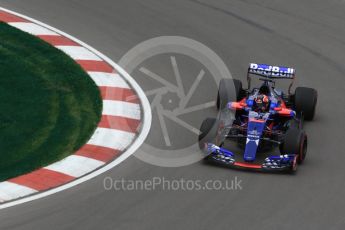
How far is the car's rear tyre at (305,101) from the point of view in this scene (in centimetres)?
1480

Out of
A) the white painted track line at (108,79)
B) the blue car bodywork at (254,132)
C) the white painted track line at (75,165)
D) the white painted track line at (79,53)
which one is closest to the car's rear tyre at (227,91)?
the blue car bodywork at (254,132)

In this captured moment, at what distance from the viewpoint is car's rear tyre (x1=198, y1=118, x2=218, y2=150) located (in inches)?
531

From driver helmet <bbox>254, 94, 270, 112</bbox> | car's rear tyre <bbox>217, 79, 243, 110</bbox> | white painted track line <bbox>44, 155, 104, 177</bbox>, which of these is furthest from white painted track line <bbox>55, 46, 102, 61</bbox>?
white painted track line <bbox>44, 155, 104, 177</bbox>

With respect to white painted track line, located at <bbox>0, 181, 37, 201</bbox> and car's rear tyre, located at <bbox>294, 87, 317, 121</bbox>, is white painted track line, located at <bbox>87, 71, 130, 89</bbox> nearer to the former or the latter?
car's rear tyre, located at <bbox>294, 87, 317, 121</bbox>

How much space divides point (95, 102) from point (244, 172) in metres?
3.32

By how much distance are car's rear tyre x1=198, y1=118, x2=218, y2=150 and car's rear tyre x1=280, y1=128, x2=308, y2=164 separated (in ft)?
3.32

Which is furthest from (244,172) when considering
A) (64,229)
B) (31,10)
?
(31,10)

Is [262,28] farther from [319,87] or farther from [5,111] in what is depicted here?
[5,111]

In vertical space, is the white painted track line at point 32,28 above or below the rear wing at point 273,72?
above

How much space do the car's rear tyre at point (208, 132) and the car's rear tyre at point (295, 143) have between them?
101cm

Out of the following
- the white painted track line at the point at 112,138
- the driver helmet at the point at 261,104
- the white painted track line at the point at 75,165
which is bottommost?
the white painted track line at the point at 75,165

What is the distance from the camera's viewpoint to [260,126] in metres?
13.6

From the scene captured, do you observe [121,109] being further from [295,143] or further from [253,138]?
[295,143]

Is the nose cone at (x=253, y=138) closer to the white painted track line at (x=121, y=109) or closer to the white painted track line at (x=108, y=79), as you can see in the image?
the white painted track line at (x=121, y=109)
